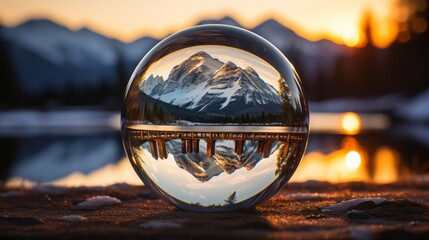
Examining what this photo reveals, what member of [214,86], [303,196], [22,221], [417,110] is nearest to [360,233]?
[214,86]

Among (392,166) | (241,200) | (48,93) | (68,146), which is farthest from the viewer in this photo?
(48,93)

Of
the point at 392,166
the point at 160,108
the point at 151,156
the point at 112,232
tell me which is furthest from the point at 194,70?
the point at 392,166

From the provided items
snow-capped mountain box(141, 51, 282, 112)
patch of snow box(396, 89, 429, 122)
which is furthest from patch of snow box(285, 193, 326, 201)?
patch of snow box(396, 89, 429, 122)

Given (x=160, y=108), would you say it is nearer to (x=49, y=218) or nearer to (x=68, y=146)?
(x=49, y=218)

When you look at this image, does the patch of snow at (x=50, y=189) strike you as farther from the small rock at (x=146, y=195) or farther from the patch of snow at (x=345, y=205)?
the patch of snow at (x=345, y=205)

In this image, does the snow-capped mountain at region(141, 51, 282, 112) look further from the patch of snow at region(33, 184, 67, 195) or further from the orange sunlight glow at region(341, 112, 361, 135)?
the orange sunlight glow at region(341, 112, 361, 135)

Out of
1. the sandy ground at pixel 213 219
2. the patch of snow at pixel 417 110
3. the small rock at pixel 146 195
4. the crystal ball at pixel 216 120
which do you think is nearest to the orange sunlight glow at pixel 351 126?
the patch of snow at pixel 417 110

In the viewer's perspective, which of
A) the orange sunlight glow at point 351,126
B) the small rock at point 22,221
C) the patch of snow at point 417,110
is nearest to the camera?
the small rock at point 22,221
